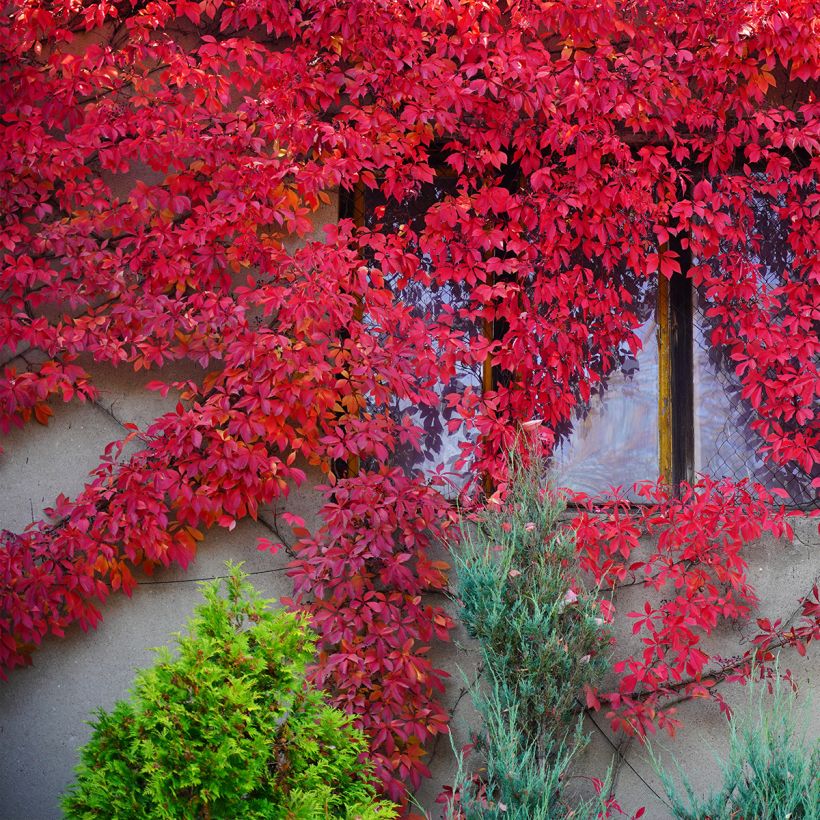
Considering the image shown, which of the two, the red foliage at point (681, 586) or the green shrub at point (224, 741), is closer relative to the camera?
the green shrub at point (224, 741)

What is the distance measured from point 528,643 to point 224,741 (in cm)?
129

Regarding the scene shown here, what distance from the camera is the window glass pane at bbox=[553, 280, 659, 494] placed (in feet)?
14.3

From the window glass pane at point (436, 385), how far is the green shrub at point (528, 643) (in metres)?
0.74

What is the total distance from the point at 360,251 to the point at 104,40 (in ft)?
4.84

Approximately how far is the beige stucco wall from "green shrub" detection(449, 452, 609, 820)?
0.44 m

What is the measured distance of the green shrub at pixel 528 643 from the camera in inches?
129

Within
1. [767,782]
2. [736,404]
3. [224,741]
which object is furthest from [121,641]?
[736,404]

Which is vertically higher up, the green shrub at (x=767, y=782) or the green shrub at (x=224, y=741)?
the green shrub at (x=767, y=782)

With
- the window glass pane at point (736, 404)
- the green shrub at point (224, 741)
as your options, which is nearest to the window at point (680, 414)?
the window glass pane at point (736, 404)

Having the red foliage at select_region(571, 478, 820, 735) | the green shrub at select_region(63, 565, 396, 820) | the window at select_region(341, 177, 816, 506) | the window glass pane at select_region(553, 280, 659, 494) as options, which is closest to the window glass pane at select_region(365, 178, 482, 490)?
the window at select_region(341, 177, 816, 506)

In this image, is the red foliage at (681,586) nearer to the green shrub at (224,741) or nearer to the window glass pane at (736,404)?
the window glass pane at (736,404)

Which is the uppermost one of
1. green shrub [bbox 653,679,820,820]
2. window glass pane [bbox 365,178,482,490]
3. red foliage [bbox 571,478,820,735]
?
window glass pane [bbox 365,178,482,490]

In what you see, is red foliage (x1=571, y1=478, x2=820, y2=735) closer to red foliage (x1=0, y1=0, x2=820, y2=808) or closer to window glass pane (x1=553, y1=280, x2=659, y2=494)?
red foliage (x1=0, y1=0, x2=820, y2=808)

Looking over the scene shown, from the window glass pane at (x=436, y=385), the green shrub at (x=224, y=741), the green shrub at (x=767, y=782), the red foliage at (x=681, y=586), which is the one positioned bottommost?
the green shrub at (x=224, y=741)
